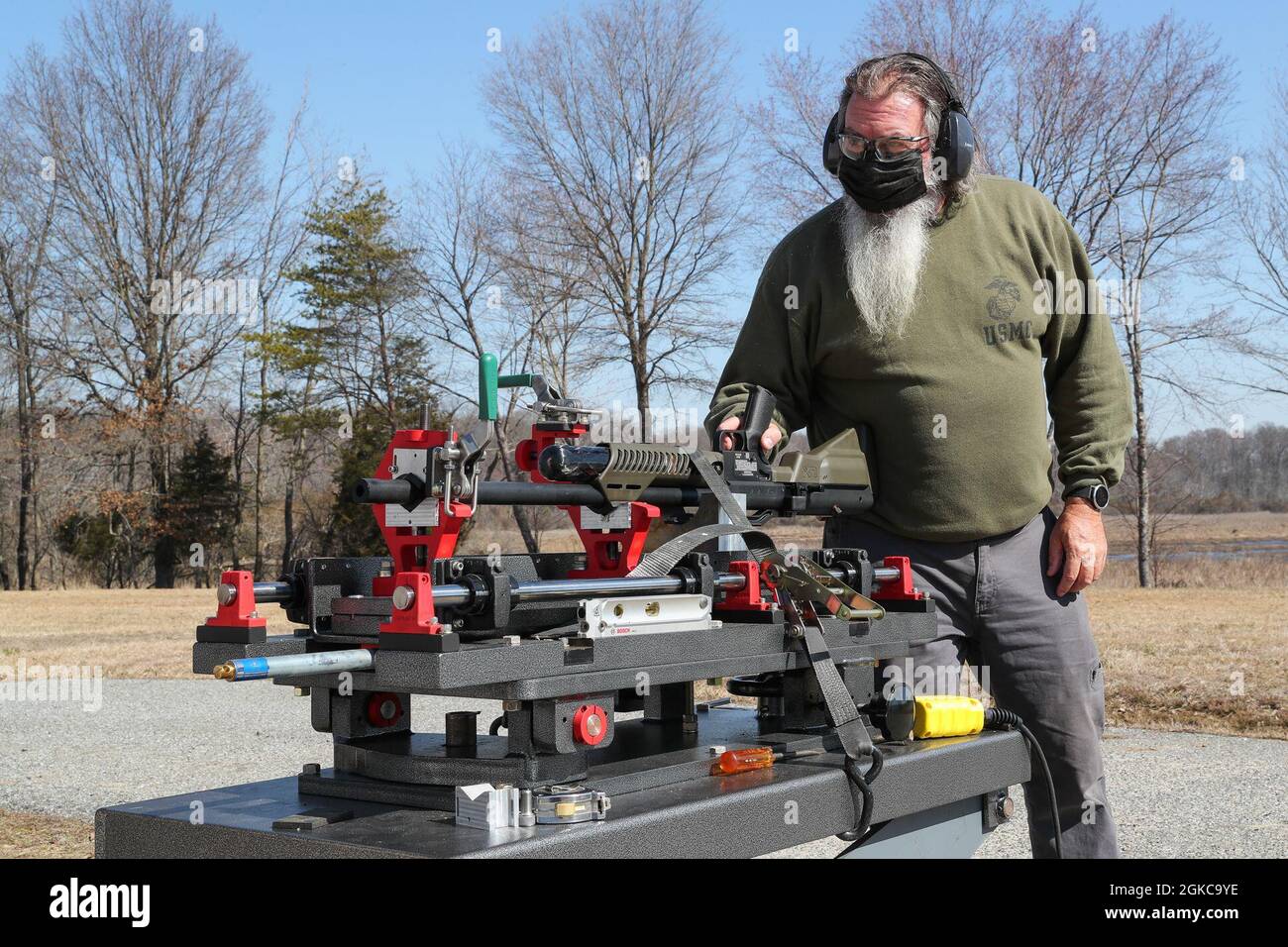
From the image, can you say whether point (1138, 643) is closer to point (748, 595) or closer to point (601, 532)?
point (748, 595)

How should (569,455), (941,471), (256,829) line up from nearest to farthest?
(256,829)
(569,455)
(941,471)

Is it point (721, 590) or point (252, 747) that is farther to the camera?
point (252, 747)

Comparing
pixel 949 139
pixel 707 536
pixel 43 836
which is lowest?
pixel 43 836

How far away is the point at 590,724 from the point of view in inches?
78.8

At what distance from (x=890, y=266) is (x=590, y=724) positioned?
68.4 inches

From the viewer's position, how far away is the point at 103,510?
35188 millimetres

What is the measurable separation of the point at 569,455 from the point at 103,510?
35.9 meters

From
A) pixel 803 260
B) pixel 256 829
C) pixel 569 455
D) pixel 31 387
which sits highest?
pixel 31 387

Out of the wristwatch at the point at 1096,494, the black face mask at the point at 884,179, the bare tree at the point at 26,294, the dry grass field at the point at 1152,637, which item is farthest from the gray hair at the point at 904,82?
the bare tree at the point at 26,294

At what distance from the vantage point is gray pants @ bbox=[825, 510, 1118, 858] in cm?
324

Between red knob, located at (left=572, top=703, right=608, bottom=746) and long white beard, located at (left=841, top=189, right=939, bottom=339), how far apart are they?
164 cm

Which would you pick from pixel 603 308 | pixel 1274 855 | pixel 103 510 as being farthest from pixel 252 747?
pixel 103 510

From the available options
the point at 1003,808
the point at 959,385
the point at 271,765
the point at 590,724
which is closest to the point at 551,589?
the point at 590,724

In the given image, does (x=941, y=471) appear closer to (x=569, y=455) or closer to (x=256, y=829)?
(x=569, y=455)
